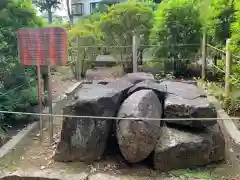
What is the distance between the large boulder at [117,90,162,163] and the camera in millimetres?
3902

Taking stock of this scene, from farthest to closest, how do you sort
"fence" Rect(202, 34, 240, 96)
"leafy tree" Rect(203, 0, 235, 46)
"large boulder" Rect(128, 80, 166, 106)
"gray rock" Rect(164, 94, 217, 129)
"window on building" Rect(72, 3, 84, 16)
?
1. "window on building" Rect(72, 3, 84, 16)
2. "leafy tree" Rect(203, 0, 235, 46)
3. "fence" Rect(202, 34, 240, 96)
4. "large boulder" Rect(128, 80, 166, 106)
5. "gray rock" Rect(164, 94, 217, 129)

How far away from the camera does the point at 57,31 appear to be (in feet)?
15.0

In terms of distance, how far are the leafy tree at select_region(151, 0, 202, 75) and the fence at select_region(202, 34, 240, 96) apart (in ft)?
1.06

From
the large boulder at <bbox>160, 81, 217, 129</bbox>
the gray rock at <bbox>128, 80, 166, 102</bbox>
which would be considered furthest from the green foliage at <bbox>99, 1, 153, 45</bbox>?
the large boulder at <bbox>160, 81, 217, 129</bbox>

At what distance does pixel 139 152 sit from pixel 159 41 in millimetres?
6239

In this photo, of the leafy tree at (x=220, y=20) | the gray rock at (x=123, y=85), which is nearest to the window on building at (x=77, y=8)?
the leafy tree at (x=220, y=20)

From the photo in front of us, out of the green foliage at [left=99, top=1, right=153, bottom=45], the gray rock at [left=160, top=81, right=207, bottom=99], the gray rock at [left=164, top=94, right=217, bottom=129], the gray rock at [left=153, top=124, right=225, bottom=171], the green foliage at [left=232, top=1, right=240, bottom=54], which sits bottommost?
the gray rock at [left=153, top=124, right=225, bottom=171]

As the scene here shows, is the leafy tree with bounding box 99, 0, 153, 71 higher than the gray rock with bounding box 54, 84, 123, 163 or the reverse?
higher

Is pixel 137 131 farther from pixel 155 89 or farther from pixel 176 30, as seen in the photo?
pixel 176 30

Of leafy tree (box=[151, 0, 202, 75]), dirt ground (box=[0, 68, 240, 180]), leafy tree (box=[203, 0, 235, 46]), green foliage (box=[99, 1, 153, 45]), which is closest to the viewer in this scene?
dirt ground (box=[0, 68, 240, 180])

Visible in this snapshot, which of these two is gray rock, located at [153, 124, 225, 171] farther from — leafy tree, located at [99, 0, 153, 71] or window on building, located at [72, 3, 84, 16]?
window on building, located at [72, 3, 84, 16]

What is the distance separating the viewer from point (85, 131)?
165 inches

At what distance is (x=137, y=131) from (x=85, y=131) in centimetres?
69

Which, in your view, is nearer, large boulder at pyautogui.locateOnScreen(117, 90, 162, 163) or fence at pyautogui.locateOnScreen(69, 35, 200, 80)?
large boulder at pyautogui.locateOnScreen(117, 90, 162, 163)
